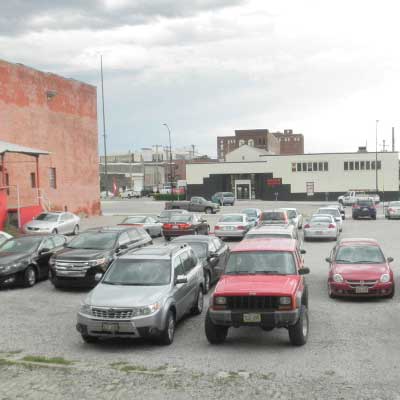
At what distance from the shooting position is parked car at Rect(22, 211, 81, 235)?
30620 millimetres

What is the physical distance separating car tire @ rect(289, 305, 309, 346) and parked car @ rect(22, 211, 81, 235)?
2180cm

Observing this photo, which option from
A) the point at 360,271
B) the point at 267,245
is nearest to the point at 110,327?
the point at 267,245

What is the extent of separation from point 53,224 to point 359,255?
1939cm

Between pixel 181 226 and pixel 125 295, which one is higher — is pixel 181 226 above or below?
below

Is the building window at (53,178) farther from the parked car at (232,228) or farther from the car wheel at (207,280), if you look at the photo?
the car wheel at (207,280)

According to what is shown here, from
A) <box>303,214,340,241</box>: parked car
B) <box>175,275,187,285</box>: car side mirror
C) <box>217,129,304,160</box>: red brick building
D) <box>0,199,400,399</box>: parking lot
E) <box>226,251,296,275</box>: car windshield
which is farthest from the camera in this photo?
<box>217,129,304,160</box>: red brick building

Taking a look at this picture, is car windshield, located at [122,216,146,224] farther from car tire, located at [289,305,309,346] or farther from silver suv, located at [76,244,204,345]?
car tire, located at [289,305,309,346]

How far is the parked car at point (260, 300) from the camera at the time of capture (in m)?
10.3

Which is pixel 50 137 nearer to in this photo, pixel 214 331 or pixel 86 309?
pixel 86 309

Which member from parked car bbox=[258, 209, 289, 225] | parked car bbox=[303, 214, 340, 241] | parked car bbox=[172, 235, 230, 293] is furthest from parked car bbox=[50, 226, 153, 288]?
parked car bbox=[303, 214, 340, 241]

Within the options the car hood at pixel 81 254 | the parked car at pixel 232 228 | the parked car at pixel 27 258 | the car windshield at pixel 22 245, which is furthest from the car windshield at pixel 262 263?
the parked car at pixel 232 228

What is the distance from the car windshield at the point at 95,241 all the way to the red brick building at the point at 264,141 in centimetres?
12946

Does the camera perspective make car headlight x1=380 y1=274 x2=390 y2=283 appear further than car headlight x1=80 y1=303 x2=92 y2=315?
Yes

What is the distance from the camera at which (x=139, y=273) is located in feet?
39.6
